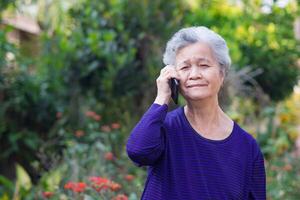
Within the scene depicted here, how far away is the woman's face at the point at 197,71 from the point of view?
7.59 ft

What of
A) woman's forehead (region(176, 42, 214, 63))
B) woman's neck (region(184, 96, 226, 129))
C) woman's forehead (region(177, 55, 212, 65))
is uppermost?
woman's forehead (region(176, 42, 214, 63))

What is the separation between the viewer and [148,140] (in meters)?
2.19

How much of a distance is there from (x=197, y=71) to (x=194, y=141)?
30cm

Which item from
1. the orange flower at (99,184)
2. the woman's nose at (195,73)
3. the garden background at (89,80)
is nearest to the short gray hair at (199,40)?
the woman's nose at (195,73)

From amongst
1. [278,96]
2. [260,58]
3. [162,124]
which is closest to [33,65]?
[260,58]

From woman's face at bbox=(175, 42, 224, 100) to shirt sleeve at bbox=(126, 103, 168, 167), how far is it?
6.1 inches

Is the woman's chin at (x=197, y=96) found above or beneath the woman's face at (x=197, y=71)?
beneath

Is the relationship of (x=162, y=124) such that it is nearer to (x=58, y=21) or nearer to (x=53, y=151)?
(x=53, y=151)

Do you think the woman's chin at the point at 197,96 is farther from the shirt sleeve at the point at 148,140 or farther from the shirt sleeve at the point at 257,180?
the shirt sleeve at the point at 257,180

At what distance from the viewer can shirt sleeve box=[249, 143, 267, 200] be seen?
2.42 m

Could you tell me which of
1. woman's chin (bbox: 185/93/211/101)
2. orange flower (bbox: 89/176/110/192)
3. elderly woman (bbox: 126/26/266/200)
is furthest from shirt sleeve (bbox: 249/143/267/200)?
orange flower (bbox: 89/176/110/192)

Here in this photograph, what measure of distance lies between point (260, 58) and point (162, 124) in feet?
21.7

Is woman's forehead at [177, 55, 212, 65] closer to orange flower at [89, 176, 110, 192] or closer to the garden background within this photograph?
orange flower at [89, 176, 110, 192]

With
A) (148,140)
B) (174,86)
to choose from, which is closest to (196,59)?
(174,86)
